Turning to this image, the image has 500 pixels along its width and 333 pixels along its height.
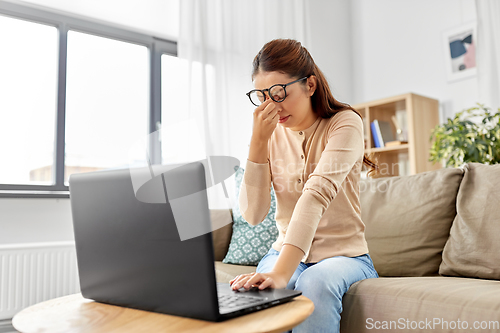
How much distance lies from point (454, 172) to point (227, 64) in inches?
73.4

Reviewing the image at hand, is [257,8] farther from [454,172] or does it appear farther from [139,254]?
[139,254]

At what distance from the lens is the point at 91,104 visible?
2775 millimetres

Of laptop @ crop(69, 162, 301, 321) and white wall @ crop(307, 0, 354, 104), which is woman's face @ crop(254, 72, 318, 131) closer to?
laptop @ crop(69, 162, 301, 321)

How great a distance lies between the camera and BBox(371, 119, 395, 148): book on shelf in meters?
3.15

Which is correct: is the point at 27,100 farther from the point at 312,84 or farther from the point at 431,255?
the point at 431,255

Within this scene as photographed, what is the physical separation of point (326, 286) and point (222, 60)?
230cm

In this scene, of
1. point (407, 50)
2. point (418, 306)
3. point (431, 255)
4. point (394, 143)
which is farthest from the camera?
point (407, 50)


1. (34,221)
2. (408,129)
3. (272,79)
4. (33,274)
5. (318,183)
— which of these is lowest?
(33,274)

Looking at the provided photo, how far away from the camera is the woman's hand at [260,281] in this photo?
78cm

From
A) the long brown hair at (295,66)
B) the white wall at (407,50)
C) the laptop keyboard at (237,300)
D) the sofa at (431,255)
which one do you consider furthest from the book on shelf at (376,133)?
the laptop keyboard at (237,300)

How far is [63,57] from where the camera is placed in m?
2.64

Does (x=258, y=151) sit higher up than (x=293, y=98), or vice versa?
(x=293, y=98)

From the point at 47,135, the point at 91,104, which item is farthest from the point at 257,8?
the point at 47,135

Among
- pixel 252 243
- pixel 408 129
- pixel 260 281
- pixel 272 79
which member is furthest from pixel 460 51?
pixel 260 281
